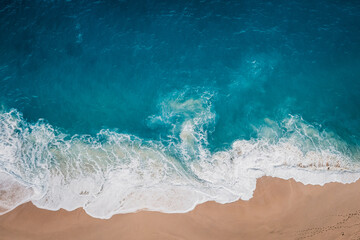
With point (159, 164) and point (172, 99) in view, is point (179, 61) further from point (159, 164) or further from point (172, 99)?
point (159, 164)

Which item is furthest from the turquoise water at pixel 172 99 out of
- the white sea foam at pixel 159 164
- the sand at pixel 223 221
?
the sand at pixel 223 221

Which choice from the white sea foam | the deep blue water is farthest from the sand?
the deep blue water

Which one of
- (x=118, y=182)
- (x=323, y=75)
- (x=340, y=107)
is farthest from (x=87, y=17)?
(x=340, y=107)

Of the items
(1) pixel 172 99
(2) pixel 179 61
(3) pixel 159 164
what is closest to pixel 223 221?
(3) pixel 159 164

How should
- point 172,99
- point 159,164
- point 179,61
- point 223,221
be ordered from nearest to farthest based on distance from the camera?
point 223,221 → point 159,164 → point 172,99 → point 179,61

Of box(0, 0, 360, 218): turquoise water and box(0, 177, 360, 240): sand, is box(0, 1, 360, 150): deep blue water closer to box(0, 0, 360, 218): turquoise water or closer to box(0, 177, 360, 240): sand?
box(0, 0, 360, 218): turquoise water

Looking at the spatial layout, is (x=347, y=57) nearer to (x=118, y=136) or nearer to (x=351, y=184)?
(x=351, y=184)

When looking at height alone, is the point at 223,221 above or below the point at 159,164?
below

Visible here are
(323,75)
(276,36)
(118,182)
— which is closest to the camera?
(118,182)
